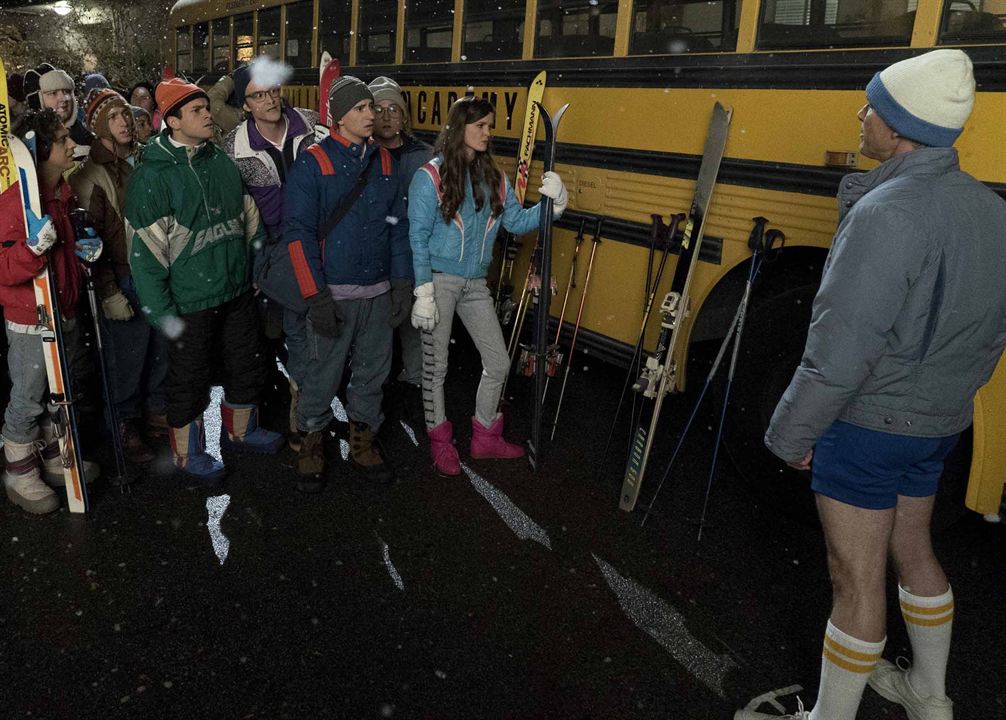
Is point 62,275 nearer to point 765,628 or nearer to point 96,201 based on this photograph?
point 96,201

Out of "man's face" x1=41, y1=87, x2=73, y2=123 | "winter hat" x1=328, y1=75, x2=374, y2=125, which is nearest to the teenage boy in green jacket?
"winter hat" x1=328, y1=75, x2=374, y2=125

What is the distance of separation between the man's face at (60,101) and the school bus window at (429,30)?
2.08m

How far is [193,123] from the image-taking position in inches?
136

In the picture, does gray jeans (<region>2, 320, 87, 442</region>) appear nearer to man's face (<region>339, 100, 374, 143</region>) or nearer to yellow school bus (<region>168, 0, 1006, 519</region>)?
man's face (<region>339, 100, 374, 143</region>)

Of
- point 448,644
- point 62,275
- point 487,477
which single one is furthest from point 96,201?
point 448,644

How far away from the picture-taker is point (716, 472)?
4.21 metres

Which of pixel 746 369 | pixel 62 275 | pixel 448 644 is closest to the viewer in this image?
→ pixel 448 644

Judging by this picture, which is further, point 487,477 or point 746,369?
point 487,477

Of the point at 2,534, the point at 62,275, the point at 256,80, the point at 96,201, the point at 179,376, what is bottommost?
the point at 2,534

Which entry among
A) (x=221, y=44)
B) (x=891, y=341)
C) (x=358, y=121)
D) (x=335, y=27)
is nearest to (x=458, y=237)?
(x=358, y=121)

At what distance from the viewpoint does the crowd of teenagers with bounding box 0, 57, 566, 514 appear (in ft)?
11.3

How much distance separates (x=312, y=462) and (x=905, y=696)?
2.66 meters

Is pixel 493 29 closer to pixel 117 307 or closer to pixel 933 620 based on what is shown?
pixel 117 307

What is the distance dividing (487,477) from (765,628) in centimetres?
156
